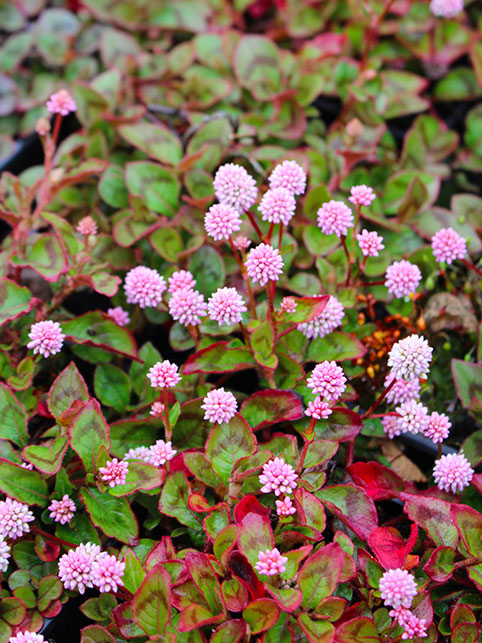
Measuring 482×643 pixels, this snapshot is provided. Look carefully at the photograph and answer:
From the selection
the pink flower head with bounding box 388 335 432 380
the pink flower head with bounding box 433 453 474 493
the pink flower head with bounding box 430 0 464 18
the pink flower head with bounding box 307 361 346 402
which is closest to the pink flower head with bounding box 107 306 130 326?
the pink flower head with bounding box 307 361 346 402

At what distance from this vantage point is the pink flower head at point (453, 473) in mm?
1115

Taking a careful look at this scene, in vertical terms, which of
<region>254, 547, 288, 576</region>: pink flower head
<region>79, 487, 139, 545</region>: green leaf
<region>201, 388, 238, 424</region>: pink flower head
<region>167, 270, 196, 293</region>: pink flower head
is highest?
<region>167, 270, 196, 293</region>: pink flower head

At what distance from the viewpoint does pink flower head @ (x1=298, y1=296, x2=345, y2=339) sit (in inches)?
48.2

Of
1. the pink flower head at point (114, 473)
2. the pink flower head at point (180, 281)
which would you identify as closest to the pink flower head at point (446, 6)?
the pink flower head at point (180, 281)

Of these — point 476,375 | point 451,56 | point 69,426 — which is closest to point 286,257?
point 476,375

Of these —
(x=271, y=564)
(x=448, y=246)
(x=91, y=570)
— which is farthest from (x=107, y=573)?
(x=448, y=246)

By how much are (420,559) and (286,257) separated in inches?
26.4

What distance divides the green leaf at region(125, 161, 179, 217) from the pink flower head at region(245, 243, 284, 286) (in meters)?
0.49

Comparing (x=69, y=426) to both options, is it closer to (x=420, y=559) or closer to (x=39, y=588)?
(x=39, y=588)

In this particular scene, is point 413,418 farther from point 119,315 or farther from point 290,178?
point 119,315

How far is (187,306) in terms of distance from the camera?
1.19 m

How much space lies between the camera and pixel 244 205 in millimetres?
1215

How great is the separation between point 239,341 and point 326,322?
6.8 inches

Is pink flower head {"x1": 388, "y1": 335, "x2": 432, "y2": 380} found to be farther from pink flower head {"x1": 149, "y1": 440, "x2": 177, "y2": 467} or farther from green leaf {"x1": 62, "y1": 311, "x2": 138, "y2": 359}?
green leaf {"x1": 62, "y1": 311, "x2": 138, "y2": 359}
